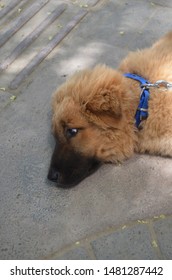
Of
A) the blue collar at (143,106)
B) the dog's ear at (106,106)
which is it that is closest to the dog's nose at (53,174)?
the dog's ear at (106,106)

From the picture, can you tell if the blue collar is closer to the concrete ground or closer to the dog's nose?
the concrete ground

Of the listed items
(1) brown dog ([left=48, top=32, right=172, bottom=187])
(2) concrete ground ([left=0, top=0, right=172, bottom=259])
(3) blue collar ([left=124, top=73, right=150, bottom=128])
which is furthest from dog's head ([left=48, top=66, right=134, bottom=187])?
(2) concrete ground ([left=0, top=0, right=172, bottom=259])

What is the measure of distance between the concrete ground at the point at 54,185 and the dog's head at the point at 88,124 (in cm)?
30

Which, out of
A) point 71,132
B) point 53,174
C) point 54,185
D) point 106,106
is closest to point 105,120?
point 106,106

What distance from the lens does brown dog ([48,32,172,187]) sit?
3498 mm

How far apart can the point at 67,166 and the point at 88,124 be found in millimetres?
457

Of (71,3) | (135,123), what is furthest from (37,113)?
(71,3)

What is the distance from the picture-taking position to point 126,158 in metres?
3.88

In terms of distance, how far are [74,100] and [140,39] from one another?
90.2 inches

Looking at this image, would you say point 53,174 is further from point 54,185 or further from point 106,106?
point 106,106

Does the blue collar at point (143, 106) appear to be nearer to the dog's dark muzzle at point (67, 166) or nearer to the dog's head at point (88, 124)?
the dog's head at point (88, 124)

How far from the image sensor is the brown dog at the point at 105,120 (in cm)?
350

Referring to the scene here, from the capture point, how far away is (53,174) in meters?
3.73

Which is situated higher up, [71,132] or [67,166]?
[71,132]
